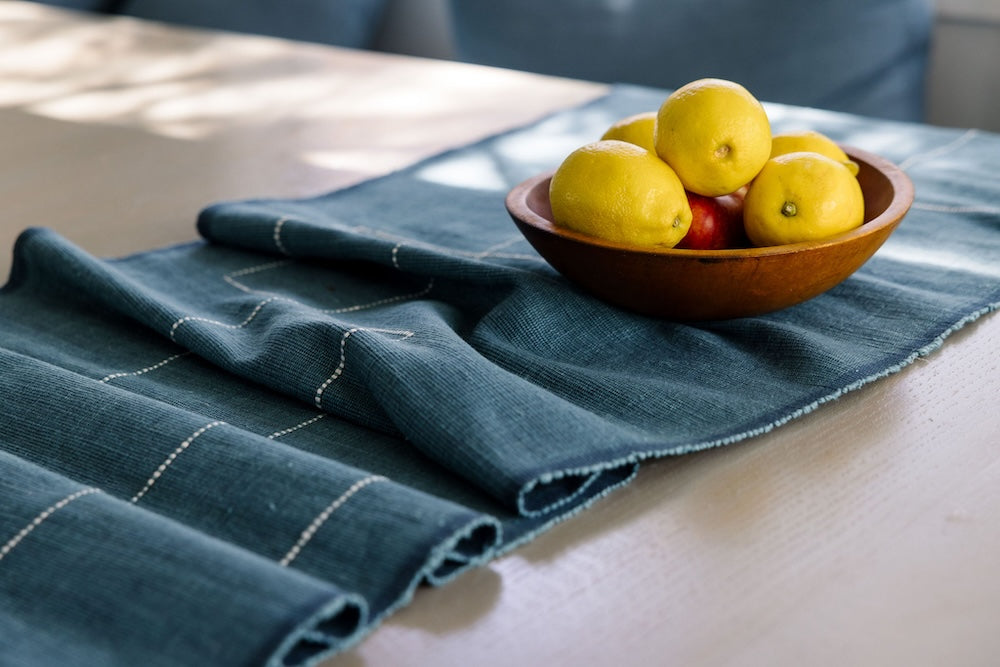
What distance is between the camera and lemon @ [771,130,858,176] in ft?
2.80

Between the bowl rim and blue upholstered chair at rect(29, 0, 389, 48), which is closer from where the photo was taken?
the bowl rim

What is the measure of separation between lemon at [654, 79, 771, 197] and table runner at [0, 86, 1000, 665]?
4.1 inches

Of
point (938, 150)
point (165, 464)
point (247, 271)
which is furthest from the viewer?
point (938, 150)

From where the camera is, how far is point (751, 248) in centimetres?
78

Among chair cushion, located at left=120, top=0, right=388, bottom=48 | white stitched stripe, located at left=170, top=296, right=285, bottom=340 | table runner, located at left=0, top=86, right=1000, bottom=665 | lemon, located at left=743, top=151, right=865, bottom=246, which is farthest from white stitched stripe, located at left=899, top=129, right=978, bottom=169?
chair cushion, located at left=120, top=0, right=388, bottom=48

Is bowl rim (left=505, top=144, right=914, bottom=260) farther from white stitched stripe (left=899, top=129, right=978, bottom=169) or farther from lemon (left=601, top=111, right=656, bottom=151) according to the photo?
white stitched stripe (left=899, top=129, right=978, bottom=169)

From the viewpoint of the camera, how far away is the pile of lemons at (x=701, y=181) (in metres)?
0.76

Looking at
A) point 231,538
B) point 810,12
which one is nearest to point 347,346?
point 231,538

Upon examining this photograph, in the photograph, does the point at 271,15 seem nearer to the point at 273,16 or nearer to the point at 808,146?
the point at 273,16

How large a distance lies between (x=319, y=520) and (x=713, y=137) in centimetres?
37

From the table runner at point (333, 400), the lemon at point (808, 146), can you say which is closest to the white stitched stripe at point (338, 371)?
the table runner at point (333, 400)

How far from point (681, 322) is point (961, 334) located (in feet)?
0.65

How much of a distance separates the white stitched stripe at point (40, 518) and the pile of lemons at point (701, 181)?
1.18 feet

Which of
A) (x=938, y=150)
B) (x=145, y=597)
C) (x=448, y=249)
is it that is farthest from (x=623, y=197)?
(x=938, y=150)
